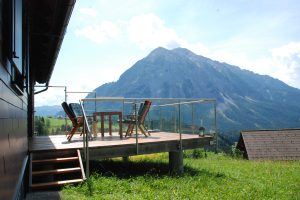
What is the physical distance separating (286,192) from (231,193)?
1151 mm

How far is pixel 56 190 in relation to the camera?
5.71 meters

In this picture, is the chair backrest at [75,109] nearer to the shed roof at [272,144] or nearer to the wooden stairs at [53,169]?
the wooden stairs at [53,169]

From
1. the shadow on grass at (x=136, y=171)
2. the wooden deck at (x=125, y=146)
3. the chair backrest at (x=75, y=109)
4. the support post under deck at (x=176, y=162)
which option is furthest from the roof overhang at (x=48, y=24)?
the support post under deck at (x=176, y=162)

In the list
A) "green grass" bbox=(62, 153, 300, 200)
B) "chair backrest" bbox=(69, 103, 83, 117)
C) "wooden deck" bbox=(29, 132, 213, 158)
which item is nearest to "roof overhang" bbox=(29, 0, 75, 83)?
"chair backrest" bbox=(69, 103, 83, 117)

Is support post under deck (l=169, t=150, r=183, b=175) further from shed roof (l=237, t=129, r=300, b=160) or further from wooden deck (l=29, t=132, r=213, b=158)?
shed roof (l=237, t=129, r=300, b=160)

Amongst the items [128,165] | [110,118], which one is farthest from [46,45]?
[128,165]

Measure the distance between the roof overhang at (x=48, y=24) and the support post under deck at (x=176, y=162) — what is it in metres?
3.64

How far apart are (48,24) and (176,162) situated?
4.24 m

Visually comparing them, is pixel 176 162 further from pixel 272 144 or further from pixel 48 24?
pixel 272 144

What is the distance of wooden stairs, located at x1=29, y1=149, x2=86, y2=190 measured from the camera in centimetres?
577

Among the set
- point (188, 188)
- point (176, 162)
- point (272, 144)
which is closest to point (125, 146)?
point (176, 162)

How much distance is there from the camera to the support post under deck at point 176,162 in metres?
8.05

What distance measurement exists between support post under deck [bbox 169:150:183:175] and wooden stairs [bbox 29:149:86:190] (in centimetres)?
242

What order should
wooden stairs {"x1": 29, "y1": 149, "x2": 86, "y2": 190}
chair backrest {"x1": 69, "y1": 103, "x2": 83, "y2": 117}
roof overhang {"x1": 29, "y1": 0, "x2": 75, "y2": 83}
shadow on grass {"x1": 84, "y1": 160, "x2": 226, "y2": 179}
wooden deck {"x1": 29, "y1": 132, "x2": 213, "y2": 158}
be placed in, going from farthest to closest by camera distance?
chair backrest {"x1": 69, "y1": 103, "x2": 83, "y2": 117}
shadow on grass {"x1": 84, "y1": 160, "x2": 226, "y2": 179}
wooden deck {"x1": 29, "y1": 132, "x2": 213, "y2": 158}
wooden stairs {"x1": 29, "y1": 149, "x2": 86, "y2": 190}
roof overhang {"x1": 29, "y1": 0, "x2": 75, "y2": 83}
